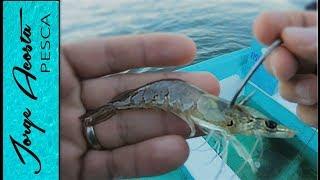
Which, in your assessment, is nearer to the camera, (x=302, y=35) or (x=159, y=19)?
(x=302, y=35)

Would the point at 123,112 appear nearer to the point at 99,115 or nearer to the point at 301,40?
the point at 99,115

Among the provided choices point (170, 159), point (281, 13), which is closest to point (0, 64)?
point (170, 159)

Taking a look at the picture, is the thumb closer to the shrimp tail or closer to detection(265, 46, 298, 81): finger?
detection(265, 46, 298, 81): finger

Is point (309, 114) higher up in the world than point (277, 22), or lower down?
lower down

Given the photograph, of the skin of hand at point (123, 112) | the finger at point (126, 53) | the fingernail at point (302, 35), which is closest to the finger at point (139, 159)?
the skin of hand at point (123, 112)

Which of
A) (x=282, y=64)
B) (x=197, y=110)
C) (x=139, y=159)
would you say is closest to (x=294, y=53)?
(x=282, y=64)
